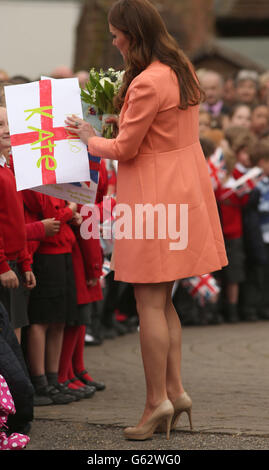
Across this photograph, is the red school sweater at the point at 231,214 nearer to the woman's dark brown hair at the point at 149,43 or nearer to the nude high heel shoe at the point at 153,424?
the woman's dark brown hair at the point at 149,43

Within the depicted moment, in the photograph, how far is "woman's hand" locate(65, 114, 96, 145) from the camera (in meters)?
4.95

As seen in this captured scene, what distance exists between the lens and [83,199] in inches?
204

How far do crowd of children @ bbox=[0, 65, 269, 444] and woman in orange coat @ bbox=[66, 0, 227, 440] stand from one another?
1.34ft

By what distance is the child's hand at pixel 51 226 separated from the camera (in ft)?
19.0

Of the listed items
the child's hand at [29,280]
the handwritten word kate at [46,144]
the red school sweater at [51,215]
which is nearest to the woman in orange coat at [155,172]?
the handwritten word kate at [46,144]

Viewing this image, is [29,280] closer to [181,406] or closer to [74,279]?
[74,279]

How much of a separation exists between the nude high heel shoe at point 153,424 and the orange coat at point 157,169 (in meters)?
0.63

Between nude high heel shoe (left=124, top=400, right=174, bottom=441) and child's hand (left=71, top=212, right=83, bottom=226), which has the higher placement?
child's hand (left=71, top=212, right=83, bottom=226)

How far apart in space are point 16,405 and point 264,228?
577 cm

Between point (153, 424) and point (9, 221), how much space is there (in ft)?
4.12

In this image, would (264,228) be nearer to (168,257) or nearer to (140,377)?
(140,377)

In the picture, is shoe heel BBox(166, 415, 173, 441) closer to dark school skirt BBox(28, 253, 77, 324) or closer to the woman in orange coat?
the woman in orange coat

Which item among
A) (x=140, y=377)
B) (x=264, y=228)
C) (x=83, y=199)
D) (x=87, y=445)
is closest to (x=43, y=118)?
(x=83, y=199)

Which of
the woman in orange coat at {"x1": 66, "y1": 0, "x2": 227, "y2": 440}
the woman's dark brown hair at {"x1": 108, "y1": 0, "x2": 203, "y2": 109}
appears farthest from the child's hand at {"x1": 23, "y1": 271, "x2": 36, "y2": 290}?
the woman's dark brown hair at {"x1": 108, "y1": 0, "x2": 203, "y2": 109}
